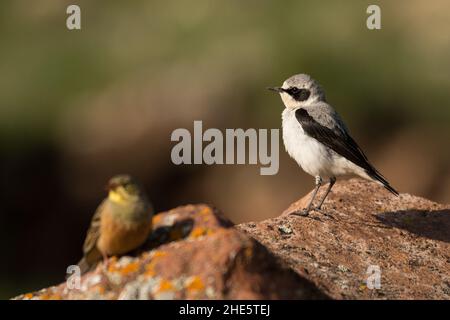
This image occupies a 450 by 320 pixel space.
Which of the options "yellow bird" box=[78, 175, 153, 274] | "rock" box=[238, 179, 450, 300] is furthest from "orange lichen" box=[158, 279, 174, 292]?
"rock" box=[238, 179, 450, 300]

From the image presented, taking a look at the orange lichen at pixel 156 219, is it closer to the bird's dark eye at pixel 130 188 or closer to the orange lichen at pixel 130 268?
the orange lichen at pixel 130 268

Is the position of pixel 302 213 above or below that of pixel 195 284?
below

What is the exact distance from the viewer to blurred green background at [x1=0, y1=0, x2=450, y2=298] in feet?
67.1

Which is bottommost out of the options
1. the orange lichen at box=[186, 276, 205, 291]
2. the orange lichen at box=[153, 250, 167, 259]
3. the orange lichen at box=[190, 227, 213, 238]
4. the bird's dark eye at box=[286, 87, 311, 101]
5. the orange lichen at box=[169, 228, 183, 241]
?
the orange lichen at box=[186, 276, 205, 291]

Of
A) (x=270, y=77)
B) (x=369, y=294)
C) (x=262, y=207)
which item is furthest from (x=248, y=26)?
(x=369, y=294)

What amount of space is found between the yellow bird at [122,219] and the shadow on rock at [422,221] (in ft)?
14.3

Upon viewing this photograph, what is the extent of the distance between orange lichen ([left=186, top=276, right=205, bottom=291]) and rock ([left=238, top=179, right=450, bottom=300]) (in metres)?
1.26

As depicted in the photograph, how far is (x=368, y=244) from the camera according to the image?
9758 mm

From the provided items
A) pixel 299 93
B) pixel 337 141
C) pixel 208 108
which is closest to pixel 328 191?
pixel 337 141

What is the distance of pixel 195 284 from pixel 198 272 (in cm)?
11

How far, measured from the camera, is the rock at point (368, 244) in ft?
27.7

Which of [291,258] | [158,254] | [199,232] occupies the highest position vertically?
[199,232]

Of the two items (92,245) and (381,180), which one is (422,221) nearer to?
(381,180)

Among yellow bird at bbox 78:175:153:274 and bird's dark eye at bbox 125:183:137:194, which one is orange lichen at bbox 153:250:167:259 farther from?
bird's dark eye at bbox 125:183:137:194
